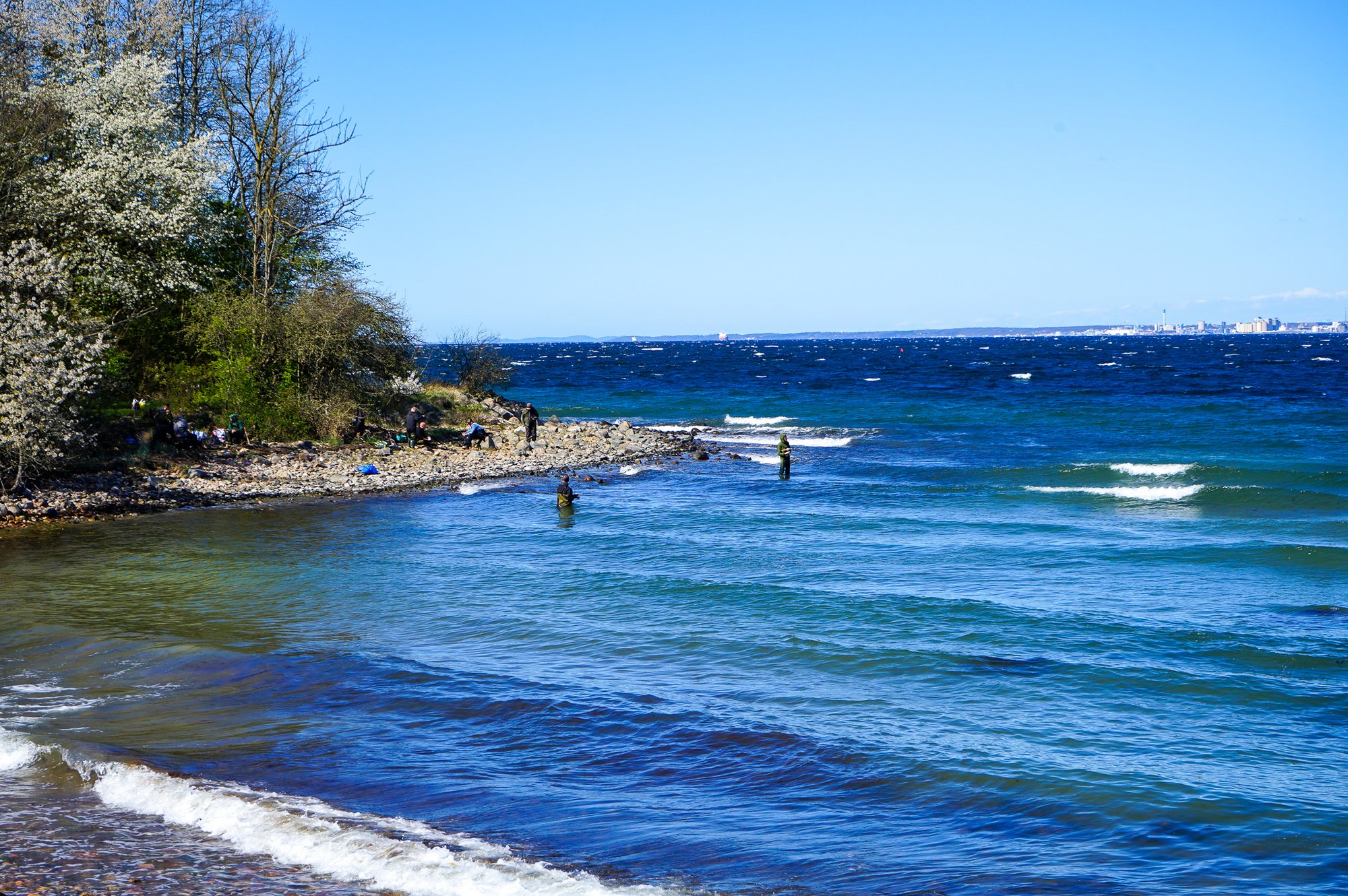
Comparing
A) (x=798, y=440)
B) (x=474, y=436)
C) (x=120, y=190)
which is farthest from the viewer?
(x=798, y=440)

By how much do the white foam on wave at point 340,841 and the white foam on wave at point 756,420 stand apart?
45.8m

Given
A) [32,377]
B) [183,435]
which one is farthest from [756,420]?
[32,377]

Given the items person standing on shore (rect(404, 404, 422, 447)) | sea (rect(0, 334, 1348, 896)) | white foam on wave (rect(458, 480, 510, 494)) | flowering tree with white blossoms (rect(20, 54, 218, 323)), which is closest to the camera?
sea (rect(0, 334, 1348, 896))

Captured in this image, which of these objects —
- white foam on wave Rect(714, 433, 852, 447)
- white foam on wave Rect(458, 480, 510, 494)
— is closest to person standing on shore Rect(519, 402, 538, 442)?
white foam on wave Rect(458, 480, 510, 494)

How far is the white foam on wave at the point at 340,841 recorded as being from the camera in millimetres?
7375

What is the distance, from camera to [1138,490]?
30.6m

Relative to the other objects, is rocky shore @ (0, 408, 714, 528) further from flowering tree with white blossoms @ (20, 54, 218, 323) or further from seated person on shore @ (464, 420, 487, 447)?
flowering tree with white blossoms @ (20, 54, 218, 323)

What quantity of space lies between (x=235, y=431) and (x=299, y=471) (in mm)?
2875

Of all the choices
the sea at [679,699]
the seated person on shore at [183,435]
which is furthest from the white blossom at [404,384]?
the sea at [679,699]

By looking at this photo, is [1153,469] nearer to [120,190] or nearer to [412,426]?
[412,426]

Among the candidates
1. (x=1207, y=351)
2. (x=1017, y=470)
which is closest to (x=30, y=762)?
(x=1017, y=470)

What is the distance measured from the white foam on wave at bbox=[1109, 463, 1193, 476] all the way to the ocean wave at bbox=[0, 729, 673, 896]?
3005 cm

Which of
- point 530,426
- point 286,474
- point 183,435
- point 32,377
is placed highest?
point 32,377

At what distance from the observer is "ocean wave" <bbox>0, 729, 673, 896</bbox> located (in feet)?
24.2
